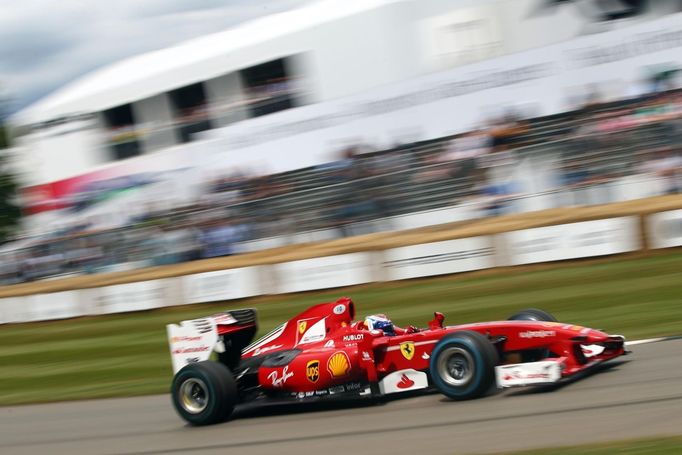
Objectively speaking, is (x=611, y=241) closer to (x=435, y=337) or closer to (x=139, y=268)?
(x=435, y=337)

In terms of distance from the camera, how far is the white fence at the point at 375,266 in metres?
13.3

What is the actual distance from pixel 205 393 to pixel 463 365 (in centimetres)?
225

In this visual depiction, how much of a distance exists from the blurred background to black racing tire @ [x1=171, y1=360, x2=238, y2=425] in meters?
9.21


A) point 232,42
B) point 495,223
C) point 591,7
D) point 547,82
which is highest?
point 232,42

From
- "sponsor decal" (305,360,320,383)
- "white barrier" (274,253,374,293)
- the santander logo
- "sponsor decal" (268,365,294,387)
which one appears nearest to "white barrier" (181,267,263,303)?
"white barrier" (274,253,374,293)

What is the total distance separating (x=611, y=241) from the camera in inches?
527

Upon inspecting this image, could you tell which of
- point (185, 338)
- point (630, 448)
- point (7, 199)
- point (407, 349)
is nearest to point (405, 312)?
point (185, 338)

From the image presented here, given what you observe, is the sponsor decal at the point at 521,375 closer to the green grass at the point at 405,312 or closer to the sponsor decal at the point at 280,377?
the sponsor decal at the point at 280,377

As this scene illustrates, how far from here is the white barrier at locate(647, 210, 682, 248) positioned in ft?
42.3

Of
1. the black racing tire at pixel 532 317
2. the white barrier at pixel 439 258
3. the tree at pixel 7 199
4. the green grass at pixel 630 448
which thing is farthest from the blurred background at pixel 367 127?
the tree at pixel 7 199

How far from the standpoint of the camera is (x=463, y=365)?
22.4 feet

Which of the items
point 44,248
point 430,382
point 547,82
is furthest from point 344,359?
point 44,248

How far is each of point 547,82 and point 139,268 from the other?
30.6ft

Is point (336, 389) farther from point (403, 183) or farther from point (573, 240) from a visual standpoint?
point (403, 183)
